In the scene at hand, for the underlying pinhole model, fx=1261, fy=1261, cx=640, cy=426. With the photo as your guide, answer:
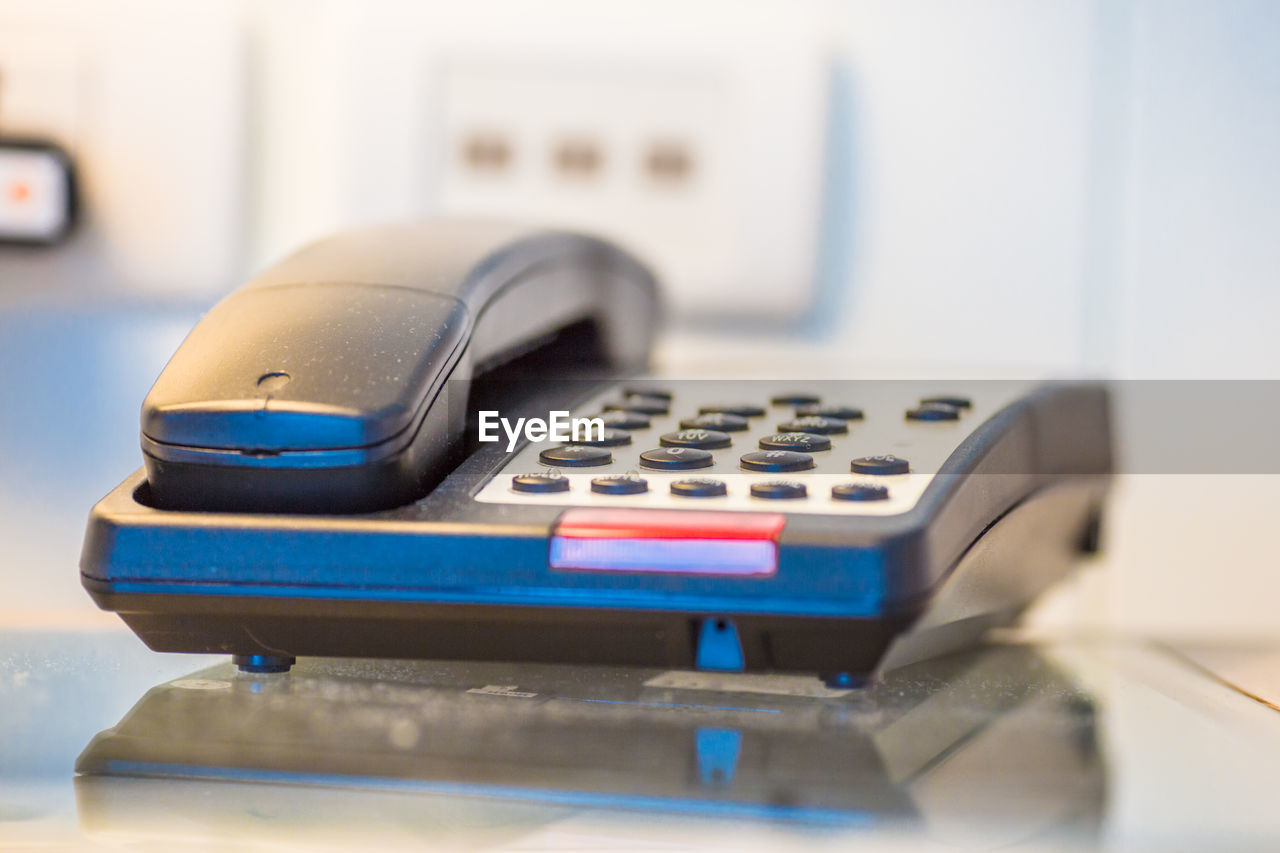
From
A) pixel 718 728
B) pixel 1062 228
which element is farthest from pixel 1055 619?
pixel 718 728

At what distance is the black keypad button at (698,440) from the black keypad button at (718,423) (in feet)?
0.05

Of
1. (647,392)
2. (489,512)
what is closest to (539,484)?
(489,512)

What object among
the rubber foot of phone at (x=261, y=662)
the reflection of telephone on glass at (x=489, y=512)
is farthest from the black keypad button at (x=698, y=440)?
the rubber foot of phone at (x=261, y=662)

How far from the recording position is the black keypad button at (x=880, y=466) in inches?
12.0

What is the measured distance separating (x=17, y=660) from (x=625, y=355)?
0.23m

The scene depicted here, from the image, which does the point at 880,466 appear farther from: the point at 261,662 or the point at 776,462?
the point at 261,662

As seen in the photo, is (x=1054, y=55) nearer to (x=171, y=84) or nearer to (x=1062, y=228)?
(x=1062, y=228)

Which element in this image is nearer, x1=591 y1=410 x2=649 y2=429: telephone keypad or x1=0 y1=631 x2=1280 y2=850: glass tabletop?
x1=0 y1=631 x2=1280 y2=850: glass tabletop

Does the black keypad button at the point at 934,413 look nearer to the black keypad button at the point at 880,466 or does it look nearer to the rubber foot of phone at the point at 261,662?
the black keypad button at the point at 880,466

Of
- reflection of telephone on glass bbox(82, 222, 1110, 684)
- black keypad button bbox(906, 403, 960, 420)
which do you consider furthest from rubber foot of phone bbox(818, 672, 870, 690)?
black keypad button bbox(906, 403, 960, 420)

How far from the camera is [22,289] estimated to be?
53 centimetres

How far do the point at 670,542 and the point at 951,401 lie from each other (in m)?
0.14

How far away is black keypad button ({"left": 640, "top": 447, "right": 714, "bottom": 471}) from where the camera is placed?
1.03 ft

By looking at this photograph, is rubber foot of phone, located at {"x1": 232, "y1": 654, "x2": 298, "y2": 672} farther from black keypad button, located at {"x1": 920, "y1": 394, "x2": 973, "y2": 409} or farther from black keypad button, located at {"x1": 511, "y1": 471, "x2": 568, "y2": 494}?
black keypad button, located at {"x1": 920, "y1": 394, "x2": 973, "y2": 409}
